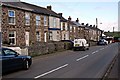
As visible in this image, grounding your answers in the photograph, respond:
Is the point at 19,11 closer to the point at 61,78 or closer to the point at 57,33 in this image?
the point at 57,33

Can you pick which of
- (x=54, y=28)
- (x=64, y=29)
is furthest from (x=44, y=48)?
(x=64, y=29)

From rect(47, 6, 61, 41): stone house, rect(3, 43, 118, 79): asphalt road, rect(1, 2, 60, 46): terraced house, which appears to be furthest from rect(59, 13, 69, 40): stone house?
rect(3, 43, 118, 79): asphalt road

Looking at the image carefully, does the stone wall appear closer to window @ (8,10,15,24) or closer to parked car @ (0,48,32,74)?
window @ (8,10,15,24)

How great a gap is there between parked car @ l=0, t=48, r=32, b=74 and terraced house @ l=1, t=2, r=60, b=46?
1326cm

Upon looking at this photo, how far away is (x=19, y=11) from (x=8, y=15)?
8.78ft

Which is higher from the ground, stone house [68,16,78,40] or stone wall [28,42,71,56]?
stone house [68,16,78,40]

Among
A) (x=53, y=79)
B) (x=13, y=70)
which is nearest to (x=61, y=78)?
(x=53, y=79)

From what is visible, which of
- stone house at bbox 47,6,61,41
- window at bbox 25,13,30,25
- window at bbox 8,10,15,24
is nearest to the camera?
window at bbox 8,10,15,24

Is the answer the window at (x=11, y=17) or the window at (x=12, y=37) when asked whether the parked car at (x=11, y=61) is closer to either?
the window at (x=12, y=37)

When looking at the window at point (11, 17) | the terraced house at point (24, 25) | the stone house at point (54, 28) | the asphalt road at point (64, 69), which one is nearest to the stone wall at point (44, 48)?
the terraced house at point (24, 25)

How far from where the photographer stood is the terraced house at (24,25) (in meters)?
28.2

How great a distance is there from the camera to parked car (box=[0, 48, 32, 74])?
12.5 m

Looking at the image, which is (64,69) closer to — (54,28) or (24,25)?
(24,25)

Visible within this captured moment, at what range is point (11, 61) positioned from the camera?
13.0m
